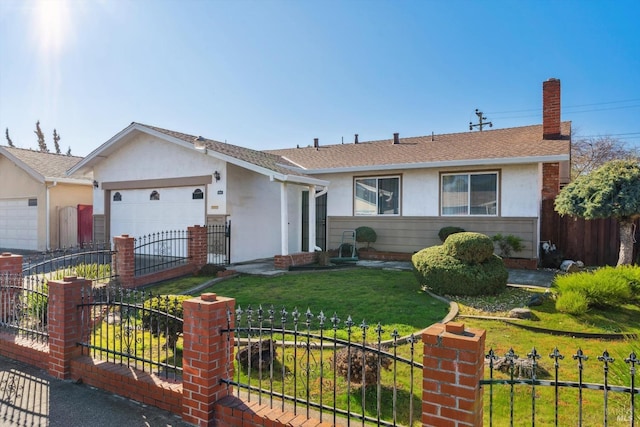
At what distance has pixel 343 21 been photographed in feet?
39.0

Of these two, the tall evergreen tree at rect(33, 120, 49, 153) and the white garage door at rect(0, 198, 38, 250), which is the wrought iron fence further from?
the tall evergreen tree at rect(33, 120, 49, 153)

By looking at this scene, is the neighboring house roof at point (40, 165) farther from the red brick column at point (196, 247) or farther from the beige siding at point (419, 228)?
the beige siding at point (419, 228)

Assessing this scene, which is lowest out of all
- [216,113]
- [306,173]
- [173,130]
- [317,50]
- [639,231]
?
[639,231]

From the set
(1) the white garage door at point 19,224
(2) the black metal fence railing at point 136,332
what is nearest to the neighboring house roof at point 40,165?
(1) the white garage door at point 19,224

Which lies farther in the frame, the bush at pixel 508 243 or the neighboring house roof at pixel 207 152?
the bush at pixel 508 243

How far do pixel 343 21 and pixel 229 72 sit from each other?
4.39m

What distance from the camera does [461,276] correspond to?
7789 millimetres

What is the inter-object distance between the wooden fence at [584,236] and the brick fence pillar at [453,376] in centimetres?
1038

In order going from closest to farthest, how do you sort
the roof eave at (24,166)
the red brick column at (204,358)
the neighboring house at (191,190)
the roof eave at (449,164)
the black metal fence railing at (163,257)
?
the red brick column at (204,358), the black metal fence railing at (163,257), the roof eave at (449,164), the neighboring house at (191,190), the roof eave at (24,166)

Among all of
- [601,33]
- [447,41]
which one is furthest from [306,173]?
[601,33]

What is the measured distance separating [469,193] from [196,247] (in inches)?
330

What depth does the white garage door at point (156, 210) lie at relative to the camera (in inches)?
498

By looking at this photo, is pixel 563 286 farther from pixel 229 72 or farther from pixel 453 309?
pixel 229 72

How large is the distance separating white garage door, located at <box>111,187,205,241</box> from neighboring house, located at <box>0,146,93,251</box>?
3.82m
